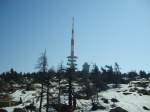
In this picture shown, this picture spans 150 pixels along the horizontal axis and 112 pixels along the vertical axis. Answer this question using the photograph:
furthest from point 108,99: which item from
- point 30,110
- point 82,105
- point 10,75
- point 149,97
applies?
point 10,75

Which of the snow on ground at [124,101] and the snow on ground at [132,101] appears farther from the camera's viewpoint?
the snow on ground at [132,101]

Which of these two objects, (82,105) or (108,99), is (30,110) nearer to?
(82,105)

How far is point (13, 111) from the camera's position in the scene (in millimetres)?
51188

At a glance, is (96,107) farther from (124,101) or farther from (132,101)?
(132,101)

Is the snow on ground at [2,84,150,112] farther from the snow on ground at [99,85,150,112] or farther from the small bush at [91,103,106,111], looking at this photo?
the small bush at [91,103,106,111]

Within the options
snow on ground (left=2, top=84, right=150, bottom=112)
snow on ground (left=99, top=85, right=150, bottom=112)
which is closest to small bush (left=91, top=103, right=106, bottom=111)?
snow on ground (left=2, top=84, right=150, bottom=112)

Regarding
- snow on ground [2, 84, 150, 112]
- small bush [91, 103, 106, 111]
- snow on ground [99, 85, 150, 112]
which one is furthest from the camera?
snow on ground [99, 85, 150, 112]

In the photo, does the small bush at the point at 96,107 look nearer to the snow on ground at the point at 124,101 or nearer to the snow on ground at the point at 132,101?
the snow on ground at the point at 124,101

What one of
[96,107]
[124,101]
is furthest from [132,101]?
[96,107]

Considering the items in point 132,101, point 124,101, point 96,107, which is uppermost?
point 124,101

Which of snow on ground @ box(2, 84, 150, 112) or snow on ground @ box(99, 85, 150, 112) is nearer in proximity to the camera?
snow on ground @ box(2, 84, 150, 112)

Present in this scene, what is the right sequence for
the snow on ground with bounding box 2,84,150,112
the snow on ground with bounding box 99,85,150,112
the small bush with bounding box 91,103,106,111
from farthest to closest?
the snow on ground with bounding box 99,85,150,112, the snow on ground with bounding box 2,84,150,112, the small bush with bounding box 91,103,106,111

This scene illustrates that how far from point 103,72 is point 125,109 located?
55715 mm

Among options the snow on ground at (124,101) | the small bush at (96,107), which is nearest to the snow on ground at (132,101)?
the snow on ground at (124,101)
